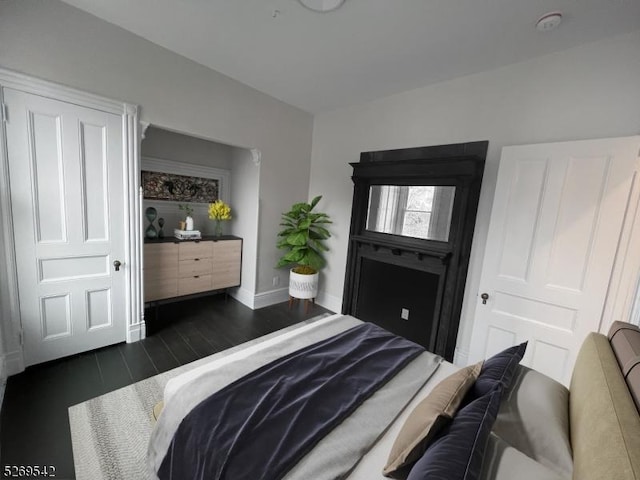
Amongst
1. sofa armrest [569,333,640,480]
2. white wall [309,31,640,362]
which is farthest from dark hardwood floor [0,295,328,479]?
sofa armrest [569,333,640,480]

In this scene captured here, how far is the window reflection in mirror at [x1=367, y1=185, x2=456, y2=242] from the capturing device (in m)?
2.68

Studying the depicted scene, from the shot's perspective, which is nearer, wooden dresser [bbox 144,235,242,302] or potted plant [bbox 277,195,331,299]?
wooden dresser [bbox 144,235,242,302]

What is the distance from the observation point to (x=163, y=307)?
3430mm

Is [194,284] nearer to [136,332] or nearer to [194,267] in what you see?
[194,267]

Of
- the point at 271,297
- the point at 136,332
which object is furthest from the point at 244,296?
the point at 136,332

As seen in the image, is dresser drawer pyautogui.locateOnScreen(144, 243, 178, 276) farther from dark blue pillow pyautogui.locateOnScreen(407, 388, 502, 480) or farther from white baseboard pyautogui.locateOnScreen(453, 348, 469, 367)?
Result: white baseboard pyautogui.locateOnScreen(453, 348, 469, 367)

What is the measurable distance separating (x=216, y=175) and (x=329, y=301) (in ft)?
8.25

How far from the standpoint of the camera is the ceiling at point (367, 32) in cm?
170

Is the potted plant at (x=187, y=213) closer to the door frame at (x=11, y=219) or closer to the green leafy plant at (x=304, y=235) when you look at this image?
the door frame at (x=11, y=219)

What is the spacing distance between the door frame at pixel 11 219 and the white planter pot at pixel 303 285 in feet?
5.73

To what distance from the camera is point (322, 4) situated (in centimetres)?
174

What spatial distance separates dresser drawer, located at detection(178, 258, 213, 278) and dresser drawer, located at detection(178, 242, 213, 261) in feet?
0.14

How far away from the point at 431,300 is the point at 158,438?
97.8 inches

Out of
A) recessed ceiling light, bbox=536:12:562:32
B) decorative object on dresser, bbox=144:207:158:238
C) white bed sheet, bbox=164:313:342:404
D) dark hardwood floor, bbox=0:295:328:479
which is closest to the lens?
white bed sheet, bbox=164:313:342:404
